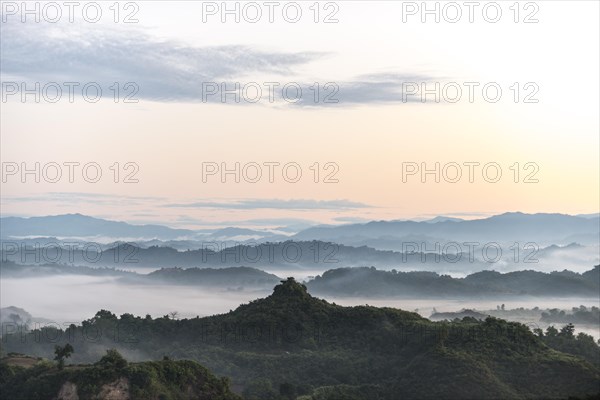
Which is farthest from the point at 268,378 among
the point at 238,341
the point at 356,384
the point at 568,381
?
the point at 568,381

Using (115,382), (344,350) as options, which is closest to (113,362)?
(115,382)

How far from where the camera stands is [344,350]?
13250cm

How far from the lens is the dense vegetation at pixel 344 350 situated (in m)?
110

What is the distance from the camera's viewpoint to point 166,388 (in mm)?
90375

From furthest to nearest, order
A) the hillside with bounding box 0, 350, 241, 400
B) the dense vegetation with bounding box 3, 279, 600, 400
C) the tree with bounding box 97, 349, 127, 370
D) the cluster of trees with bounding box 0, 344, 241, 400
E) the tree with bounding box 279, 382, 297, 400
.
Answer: the dense vegetation with bounding box 3, 279, 600, 400, the tree with bounding box 279, 382, 297, 400, the tree with bounding box 97, 349, 127, 370, the cluster of trees with bounding box 0, 344, 241, 400, the hillside with bounding box 0, 350, 241, 400

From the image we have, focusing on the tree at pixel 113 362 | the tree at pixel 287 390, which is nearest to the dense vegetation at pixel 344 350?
the tree at pixel 287 390

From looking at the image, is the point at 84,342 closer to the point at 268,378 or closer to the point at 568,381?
the point at 268,378

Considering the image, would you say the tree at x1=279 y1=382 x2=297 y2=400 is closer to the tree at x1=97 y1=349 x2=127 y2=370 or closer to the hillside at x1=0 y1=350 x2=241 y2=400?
the hillside at x1=0 y1=350 x2=241 y2=400

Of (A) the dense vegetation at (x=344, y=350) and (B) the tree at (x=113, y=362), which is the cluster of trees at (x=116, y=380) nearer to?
(B) the tree at (x=113, y=362)

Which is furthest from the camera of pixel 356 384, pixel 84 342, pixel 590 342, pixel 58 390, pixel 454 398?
pixel 84 342

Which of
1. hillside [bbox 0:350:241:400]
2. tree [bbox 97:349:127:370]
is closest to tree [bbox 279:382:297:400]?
hillside [bbox 0:350:241:400]

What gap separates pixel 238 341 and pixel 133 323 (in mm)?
22929

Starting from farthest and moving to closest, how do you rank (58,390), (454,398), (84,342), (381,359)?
1. (84,342)
2. (381,359)
3. (454,398)
4. (58,390)

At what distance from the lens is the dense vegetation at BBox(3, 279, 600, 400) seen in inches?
4311
